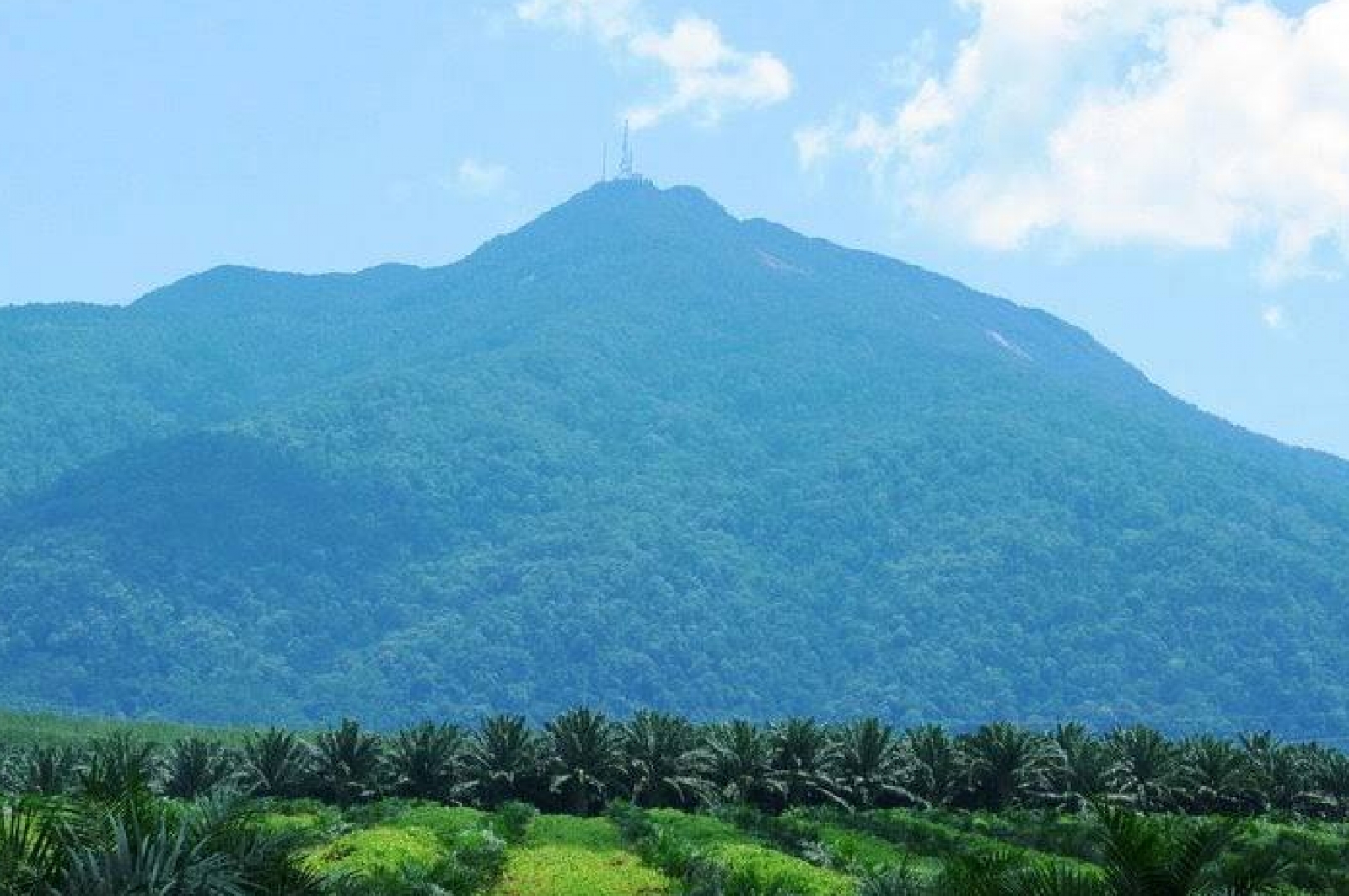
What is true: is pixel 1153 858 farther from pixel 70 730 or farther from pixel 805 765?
pixel 70 730

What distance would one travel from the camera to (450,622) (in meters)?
199

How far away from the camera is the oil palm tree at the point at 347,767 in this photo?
4409 centimetres

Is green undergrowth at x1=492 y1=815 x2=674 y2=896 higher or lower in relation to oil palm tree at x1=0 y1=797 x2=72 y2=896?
lower

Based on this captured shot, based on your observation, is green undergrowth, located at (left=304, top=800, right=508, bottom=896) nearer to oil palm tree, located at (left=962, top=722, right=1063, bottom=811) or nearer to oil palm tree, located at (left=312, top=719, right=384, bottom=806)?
oil palm tree, located at (left=312, top=719, right=384, bottom=806)

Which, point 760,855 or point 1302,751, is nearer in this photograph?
point 760,855

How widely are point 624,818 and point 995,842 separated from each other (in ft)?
29.6

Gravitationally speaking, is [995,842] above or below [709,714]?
above

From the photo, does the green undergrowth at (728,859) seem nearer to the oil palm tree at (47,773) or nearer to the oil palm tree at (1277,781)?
the oil palm tree at (47,773)

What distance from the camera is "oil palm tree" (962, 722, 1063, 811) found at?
45750 mm

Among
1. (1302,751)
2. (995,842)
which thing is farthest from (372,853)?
(1302,751)

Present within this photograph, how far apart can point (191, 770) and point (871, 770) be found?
748 inches

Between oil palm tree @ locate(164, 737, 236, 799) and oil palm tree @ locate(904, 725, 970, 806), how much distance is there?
63.6 feet

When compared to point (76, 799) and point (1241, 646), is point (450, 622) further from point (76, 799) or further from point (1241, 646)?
point (76, 799)

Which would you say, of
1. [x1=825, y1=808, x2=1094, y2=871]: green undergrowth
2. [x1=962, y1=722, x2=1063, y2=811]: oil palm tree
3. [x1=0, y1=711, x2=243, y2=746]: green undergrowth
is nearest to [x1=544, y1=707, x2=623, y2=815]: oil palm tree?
[x1=825, y1=808, x2=1094, y2=871]: green undergrowth
